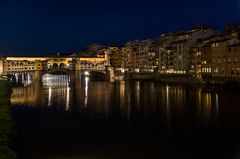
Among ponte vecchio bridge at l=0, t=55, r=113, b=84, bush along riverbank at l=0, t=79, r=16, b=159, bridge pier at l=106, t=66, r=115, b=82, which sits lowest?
bush along riverbank at l=0, t=79, r=16, b=159

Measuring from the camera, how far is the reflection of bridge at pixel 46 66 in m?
51.6

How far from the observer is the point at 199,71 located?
40.6m

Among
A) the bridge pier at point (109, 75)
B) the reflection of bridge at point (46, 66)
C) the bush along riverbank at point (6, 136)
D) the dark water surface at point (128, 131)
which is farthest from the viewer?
the bridge pier at point (109, 75)

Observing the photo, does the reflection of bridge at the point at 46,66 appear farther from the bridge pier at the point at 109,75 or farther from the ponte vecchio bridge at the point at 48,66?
the bridge pier at the point at 109,75

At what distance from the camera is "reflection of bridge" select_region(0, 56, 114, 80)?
51594mm

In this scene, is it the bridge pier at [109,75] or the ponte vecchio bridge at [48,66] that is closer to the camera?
the ponte vecchio bridge at [48,66]

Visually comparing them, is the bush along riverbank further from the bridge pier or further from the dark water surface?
the bridge pier

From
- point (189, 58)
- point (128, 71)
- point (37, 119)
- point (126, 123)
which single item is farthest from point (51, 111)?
point (128, 71)

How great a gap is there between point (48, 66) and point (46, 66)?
301 cm

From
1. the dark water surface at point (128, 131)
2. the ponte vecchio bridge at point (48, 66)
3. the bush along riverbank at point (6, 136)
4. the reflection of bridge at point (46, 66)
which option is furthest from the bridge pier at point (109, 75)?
the bush along riverbank at point (6, 136)

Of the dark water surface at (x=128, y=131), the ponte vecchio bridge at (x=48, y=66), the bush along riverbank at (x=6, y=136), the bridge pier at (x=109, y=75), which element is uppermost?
the ponte vecchio bridge at (x=48, y=66)

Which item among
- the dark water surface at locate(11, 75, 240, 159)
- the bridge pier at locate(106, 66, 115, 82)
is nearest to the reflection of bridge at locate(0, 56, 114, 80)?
the bridge pier at locate(106, 66, 115, 82)

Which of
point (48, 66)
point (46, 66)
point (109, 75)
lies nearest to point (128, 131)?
point (109, 75)

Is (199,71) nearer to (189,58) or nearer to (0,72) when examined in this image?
(189,58)
